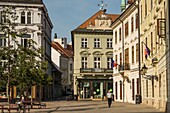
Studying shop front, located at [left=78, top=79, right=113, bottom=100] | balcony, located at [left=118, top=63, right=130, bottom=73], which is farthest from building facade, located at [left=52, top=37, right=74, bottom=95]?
balcony, located at [left=118, top=63, right=130, bottom=73]

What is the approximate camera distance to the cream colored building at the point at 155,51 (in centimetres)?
3034

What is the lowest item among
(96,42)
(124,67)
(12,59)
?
(12,59)

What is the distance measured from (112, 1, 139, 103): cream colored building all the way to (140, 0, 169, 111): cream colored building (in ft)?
14.1

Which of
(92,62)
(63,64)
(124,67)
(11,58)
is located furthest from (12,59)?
(63,64)

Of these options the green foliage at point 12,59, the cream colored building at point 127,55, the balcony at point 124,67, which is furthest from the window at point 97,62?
the green foliage at point 12,59

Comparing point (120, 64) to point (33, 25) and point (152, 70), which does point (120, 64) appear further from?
point (152, 70)

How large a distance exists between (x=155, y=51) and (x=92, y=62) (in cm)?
3616

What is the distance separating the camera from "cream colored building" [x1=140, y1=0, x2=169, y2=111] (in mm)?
30344

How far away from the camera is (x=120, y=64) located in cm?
5947

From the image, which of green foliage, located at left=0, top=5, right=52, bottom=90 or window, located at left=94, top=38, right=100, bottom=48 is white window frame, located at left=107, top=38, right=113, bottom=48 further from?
green foliage, located at left=0, top=5, right=52, bottom=90

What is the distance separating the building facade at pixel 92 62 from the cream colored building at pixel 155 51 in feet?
83.1

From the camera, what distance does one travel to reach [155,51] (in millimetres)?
35906

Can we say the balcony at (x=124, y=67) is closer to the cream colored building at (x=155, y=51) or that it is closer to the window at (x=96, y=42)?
the cream colored building at (x=155, y=51)

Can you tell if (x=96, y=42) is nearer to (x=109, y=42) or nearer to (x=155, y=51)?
(x=109, y=42)
